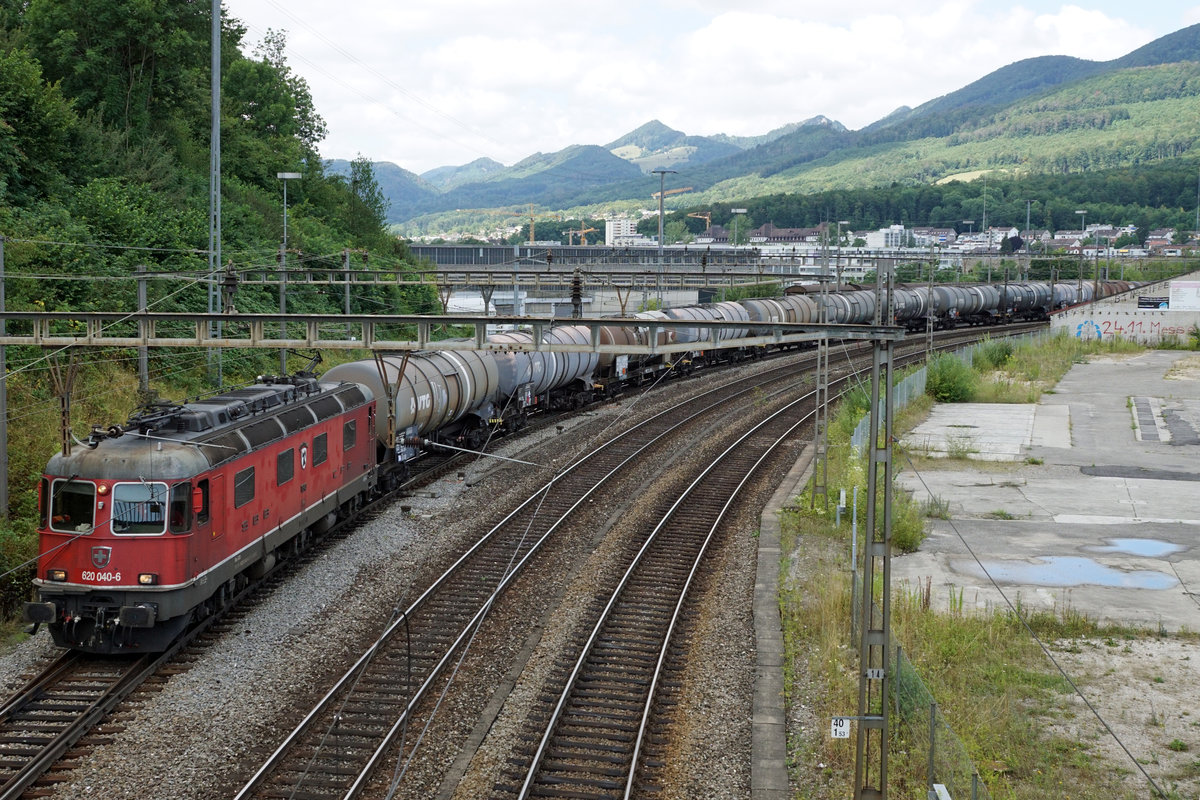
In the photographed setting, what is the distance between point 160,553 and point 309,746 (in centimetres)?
399

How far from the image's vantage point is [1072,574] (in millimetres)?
21516

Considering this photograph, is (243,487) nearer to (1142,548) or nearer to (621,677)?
(621,677)

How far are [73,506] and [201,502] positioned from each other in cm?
176

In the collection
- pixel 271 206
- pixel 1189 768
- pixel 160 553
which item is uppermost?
pixel 271 206

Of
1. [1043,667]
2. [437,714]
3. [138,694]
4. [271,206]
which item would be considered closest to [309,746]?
[437,714]

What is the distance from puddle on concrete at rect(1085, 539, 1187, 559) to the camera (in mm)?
23219

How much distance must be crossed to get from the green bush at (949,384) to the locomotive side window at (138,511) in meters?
37.2

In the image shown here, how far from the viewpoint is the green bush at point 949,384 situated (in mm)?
46094

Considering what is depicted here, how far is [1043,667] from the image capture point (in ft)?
54.2

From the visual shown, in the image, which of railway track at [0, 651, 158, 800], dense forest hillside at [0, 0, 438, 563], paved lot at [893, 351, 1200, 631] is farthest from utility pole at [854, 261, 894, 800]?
dense forest hillside at [0, 0, 438, 563]

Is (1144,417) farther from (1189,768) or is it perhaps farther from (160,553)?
(160,553)

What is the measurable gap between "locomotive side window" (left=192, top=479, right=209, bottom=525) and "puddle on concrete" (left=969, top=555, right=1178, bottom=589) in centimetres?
1485

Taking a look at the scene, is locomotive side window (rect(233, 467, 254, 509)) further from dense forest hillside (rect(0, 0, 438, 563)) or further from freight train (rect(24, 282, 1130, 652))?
dense forest hillside (rect(0, 0, 438, 563))

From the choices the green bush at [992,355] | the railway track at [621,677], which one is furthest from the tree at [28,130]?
the green bush at [992,355]
